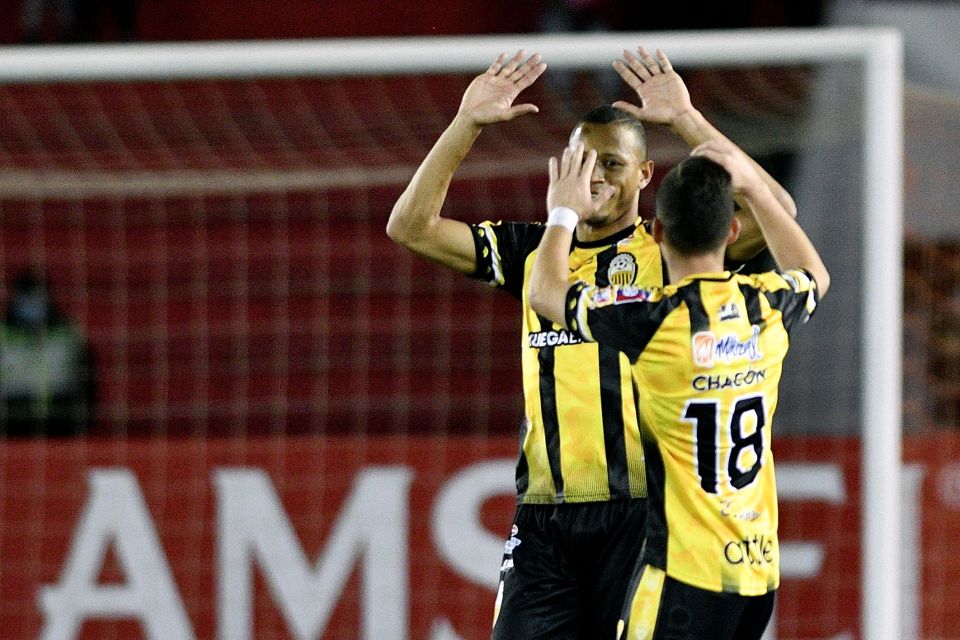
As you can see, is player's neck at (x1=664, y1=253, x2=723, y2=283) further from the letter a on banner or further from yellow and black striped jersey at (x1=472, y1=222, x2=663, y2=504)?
the letter a on banner

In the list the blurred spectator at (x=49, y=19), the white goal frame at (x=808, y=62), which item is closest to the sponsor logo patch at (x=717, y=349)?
the white goal frame at (x=808, y=62)

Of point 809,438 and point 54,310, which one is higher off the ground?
point 54,310

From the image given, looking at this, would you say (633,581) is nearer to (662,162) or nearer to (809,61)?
(809,61)

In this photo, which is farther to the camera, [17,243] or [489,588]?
[17,243]

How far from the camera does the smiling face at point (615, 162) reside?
11.3ft

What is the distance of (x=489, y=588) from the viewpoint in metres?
5.79

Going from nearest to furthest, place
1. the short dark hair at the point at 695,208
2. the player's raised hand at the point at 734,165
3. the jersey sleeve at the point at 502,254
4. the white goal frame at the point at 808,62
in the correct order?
the short dark hair at the point at 695,208
the player's raised hand at the point at 734,165
the jersey sleeve at the point at 502,254
the white goal frame at the point at 808,62

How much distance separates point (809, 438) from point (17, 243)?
420 centimetres

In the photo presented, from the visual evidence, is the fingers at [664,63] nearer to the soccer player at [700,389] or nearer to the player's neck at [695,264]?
the soccer player at [700,389]

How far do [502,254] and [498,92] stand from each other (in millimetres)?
406

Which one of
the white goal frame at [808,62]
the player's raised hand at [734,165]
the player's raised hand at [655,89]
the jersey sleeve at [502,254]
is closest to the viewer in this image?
the player's raised hand at [734,165]

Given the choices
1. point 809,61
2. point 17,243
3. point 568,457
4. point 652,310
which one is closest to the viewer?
point 652,310

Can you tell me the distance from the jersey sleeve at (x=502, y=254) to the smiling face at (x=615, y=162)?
18cm

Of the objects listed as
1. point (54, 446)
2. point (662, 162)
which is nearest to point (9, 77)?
point (54, 446)
